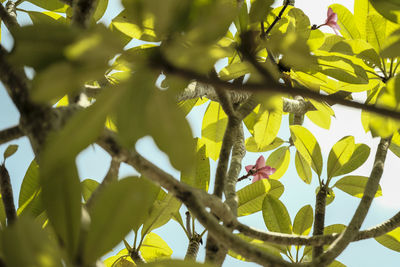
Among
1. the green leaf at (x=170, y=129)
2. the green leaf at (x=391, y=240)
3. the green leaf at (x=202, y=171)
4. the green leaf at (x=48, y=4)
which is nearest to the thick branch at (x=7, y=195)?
the green leaf at (x=170, y=129)

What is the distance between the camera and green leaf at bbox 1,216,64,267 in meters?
0.38

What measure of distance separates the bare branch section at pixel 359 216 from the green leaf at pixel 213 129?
64 cm

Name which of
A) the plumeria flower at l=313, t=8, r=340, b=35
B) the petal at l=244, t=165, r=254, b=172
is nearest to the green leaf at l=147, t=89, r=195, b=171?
the petal at l=244, t=165, r=254, b=172

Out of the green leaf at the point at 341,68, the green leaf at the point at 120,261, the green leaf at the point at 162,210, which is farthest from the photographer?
the green leaf at the point at 120,261

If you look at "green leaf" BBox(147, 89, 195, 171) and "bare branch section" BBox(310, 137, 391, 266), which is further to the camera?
"bare branch section" BBox(310, 137, 391, 266)

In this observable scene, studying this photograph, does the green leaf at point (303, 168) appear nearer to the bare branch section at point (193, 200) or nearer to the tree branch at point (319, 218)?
the tree branch at point (319, 218)

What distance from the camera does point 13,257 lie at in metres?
0.39

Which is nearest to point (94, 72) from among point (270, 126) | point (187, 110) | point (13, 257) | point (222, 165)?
point (13, 257)

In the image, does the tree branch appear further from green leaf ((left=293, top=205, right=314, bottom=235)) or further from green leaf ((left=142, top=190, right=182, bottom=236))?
green leaf ((left=142, top=190, right=182, bottom=236))

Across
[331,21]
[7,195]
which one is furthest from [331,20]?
[7,195]

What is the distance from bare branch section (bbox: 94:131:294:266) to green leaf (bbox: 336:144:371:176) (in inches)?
31.7

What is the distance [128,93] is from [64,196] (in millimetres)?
204

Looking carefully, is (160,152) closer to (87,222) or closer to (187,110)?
(87,222)

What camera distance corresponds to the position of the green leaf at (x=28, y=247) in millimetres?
384
